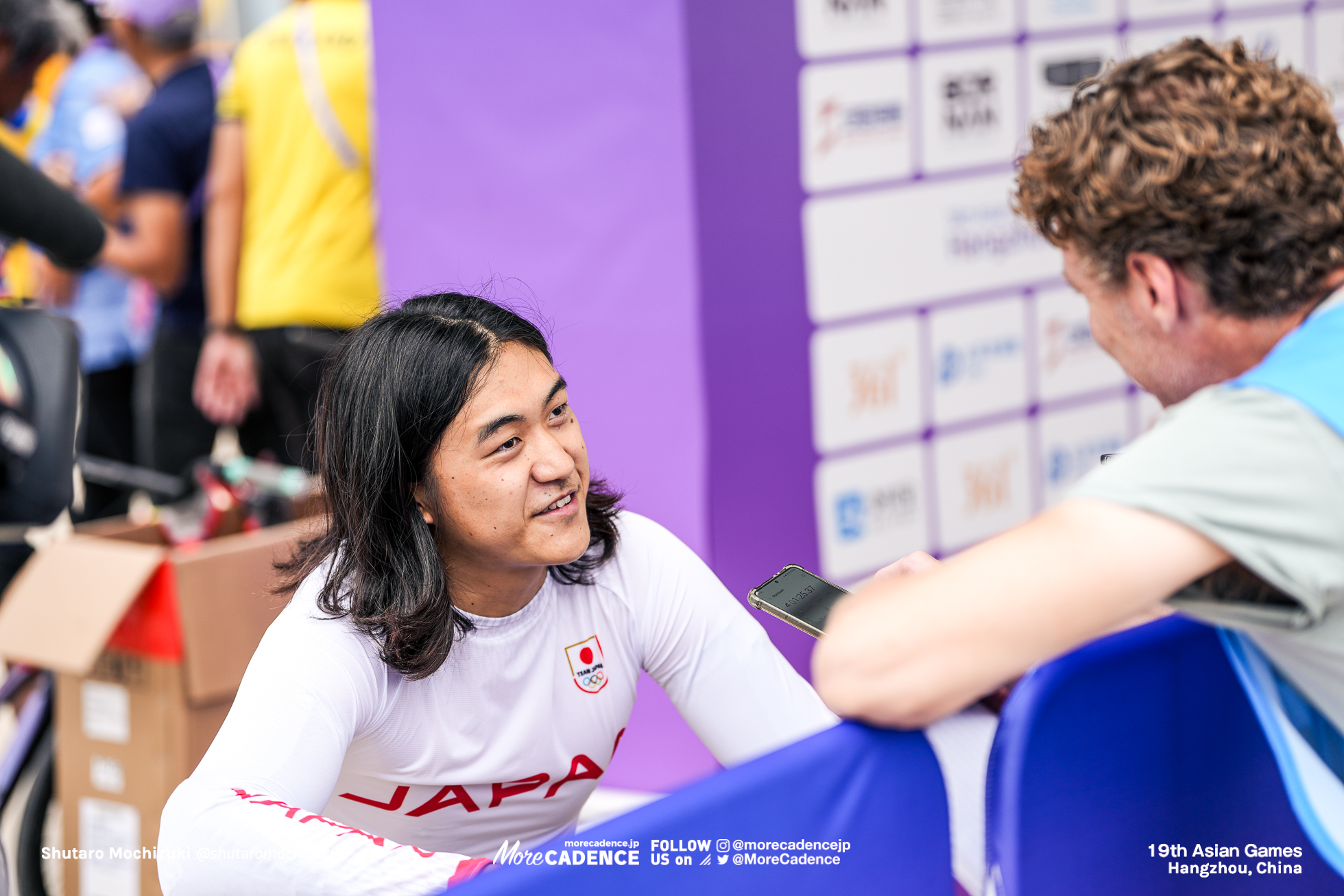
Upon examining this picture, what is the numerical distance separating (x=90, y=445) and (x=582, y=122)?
83.0 inches

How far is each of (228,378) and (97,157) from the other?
37.5 inches

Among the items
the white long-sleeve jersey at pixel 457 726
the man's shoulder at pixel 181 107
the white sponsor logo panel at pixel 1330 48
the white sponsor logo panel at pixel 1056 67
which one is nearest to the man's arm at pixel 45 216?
the white long-sleeve jersey at pixel 457 726

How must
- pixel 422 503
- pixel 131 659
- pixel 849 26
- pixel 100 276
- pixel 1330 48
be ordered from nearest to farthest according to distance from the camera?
pixel 422 503 → pixel 131 659 → pixel 849 26 → pixel 100 276 → pixel 1330 48

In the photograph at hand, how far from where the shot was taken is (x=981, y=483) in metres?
3.17

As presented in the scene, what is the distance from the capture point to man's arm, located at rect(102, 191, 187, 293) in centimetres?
335

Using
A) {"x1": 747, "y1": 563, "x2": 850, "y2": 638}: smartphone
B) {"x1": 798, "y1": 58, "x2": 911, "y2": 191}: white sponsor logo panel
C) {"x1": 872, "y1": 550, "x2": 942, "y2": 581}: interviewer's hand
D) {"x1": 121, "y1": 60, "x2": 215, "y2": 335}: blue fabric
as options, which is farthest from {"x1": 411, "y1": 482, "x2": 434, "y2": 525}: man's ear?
{"x1": 121, "y1": 60, "x2": 215, "y2": 335}: blue fabric

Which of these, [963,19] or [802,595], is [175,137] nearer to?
[963,19]

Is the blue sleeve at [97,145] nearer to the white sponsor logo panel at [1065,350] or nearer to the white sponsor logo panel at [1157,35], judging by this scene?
the white sponsor logo panel at [1065,350]

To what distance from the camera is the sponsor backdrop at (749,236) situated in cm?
249

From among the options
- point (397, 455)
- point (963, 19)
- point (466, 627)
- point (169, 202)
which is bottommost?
point (466, 627)

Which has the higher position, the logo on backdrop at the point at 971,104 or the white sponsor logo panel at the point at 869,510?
the logo on backdrop at the point at 971,104

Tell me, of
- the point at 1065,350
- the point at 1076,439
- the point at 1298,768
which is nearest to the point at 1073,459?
the point at 1076,439

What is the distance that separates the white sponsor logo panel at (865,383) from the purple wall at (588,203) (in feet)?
1.26

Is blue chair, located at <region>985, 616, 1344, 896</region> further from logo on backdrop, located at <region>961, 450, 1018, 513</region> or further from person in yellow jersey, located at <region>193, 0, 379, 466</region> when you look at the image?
person in yellow jersey, located at <region>193, 0, 379, 466</region>
